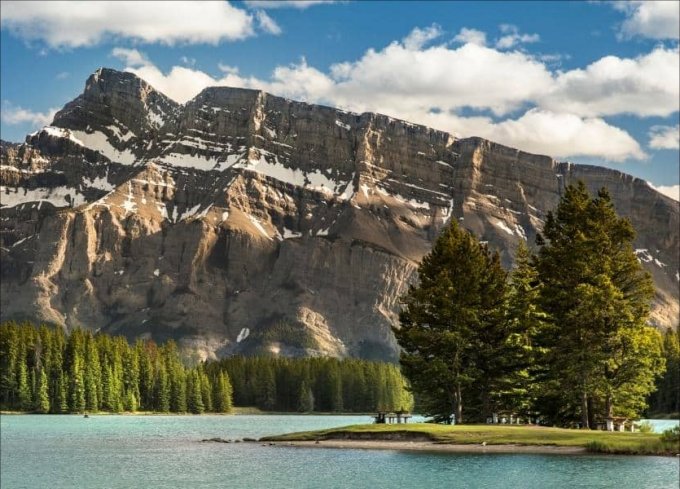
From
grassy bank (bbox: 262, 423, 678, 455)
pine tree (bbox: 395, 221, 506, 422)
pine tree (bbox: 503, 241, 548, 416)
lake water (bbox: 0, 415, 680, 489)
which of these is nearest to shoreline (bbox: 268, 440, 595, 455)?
grassy bank (bbox: 262, 423, 678, 455)

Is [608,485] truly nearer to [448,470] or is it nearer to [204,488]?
[448,470]

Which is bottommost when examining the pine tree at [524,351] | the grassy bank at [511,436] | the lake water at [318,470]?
the lake water at [318,470]

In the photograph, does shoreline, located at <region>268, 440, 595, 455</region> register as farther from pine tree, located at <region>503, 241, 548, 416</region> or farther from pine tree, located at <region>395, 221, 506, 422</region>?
pine tree, located at <region>503, 241, 548, 416</region>

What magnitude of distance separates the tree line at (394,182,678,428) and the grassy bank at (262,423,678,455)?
6289 mm

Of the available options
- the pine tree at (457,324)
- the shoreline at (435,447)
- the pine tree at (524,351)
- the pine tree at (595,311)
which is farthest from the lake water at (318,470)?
the pine tree at (524,351)

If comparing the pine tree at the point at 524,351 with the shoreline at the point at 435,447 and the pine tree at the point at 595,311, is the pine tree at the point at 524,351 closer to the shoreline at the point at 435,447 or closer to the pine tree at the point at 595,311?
the pine tree at the point at 595,311

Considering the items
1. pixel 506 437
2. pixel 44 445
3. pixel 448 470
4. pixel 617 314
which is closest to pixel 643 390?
pixel 617 314

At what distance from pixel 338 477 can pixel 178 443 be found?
44167 millimetres

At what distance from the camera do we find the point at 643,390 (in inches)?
3167

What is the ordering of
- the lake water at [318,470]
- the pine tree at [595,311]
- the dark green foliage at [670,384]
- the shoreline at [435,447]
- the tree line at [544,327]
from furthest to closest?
1. the dark green foliage at [670,384]
2. the tree line at [544,327]
3. the pine tree at [595,311]
4. the shoreline at [435,447]
5. the lake water at [318,470]

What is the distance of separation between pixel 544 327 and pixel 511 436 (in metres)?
12.6

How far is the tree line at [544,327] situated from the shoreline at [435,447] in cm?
973

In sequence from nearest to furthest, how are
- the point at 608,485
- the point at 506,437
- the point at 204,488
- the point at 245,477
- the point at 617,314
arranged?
the point at 608,485
the point at 204,488
the point at 245,477
the point at 506,437
the point at 617,314

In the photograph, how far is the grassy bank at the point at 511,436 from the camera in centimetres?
6638
